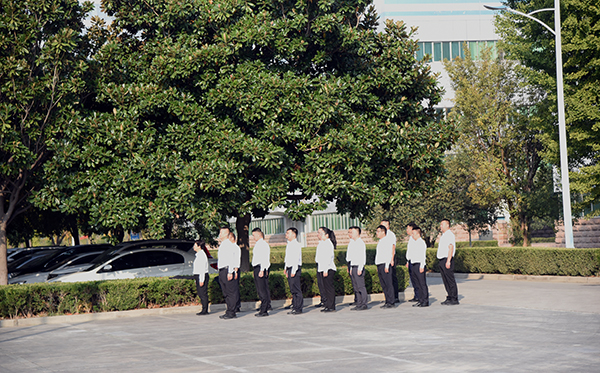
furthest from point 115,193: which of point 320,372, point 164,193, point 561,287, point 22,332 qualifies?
point 561,287

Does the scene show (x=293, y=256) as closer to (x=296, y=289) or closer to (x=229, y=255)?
(x=296, y=289)

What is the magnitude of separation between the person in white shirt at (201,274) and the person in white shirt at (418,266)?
4.57 metres

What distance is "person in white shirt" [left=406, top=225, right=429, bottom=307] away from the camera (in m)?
15.5

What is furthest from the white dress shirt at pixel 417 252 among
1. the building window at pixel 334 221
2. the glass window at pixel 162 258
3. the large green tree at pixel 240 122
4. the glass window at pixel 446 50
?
the building window at pixel 334 221

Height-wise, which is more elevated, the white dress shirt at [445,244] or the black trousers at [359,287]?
the white dress shirt at [445,244]

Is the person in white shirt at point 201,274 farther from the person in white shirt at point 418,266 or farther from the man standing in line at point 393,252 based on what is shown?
the person in white shirt at point 418,266

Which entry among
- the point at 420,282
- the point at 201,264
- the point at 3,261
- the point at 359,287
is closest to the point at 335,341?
the point at 359,287

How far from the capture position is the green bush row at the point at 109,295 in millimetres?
14891

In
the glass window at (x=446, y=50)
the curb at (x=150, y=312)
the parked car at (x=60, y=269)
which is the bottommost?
the curb at (x=150, y=312)

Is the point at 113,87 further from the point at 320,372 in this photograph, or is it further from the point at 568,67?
the point at 568,67

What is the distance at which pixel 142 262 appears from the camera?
1833cm

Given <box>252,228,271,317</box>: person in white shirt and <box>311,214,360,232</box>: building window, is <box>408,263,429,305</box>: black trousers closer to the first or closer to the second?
<box>252,228,271,317</box>: person in white shirt

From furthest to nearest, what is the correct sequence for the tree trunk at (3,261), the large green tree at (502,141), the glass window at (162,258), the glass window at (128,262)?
the large green tree at (502,141)
the glass window at (162,258)
the glass window at (128,262)
the tree trunk at (3,261)

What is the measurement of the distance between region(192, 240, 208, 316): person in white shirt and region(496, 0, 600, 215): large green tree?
14.1m
